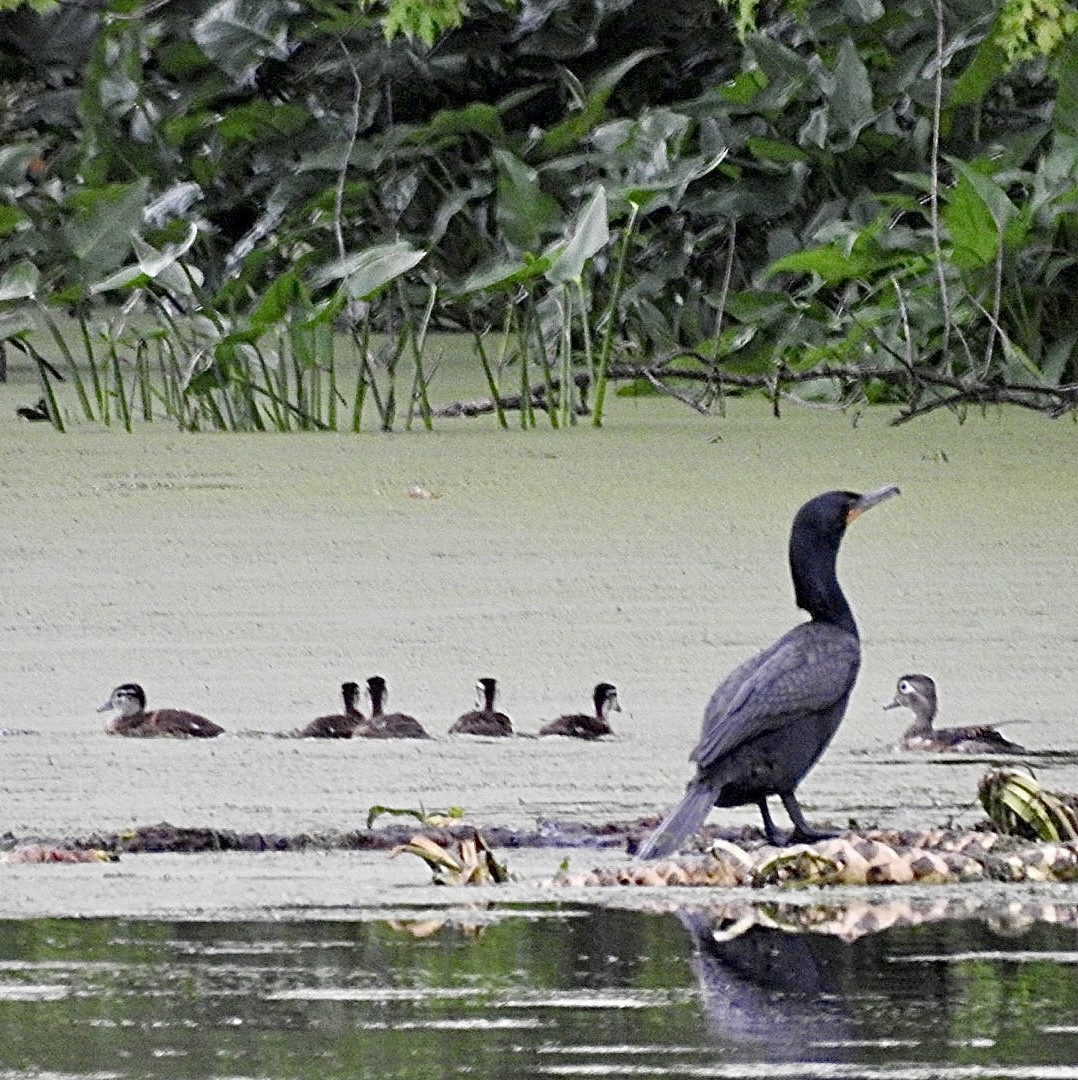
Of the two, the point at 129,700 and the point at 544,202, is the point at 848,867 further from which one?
the point at 544,202

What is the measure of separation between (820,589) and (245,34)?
8.68 m

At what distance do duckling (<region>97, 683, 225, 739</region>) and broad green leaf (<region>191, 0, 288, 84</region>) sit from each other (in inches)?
307

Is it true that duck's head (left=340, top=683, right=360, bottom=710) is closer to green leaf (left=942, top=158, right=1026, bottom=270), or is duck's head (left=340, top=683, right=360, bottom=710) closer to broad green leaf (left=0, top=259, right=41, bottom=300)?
broad green leaf (left=0, top=259, right=41, bottom=300)

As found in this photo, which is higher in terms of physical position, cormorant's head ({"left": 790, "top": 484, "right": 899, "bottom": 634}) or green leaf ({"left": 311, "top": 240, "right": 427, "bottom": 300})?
cormorant's head ({"left": 790, "top": 484, "right": 899, "bottom": 634})

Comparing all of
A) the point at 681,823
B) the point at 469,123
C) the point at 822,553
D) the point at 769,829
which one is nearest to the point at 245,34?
the point at 469,123

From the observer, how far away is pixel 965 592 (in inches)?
245

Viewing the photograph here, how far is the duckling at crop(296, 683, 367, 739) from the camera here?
4.68 meters

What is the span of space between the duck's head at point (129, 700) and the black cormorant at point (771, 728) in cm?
120

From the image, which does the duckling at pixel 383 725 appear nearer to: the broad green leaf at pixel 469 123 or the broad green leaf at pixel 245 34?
the broad green leaf at pixel 469 123

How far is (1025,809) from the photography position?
386 centimetres

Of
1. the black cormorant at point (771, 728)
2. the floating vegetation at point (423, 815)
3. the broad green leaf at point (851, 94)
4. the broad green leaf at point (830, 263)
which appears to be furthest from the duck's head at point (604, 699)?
the broad green leaf at point (851, 94)

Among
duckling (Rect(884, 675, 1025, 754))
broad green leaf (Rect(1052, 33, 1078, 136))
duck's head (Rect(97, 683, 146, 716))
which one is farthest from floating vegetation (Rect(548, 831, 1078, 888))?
broad green leaf (Rect(1052, 33, 1078, 136))

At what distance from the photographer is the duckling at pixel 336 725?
15.3 feet

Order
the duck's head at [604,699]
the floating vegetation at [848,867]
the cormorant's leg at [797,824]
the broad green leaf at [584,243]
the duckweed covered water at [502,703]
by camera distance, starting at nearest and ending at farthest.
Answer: the duckweed covered water at [502,703] → the floating vegetation at [848,867] → the cormorant's leg at [797,824] → the duck's head at [604,699] → the broad green leaf at [584,243]
